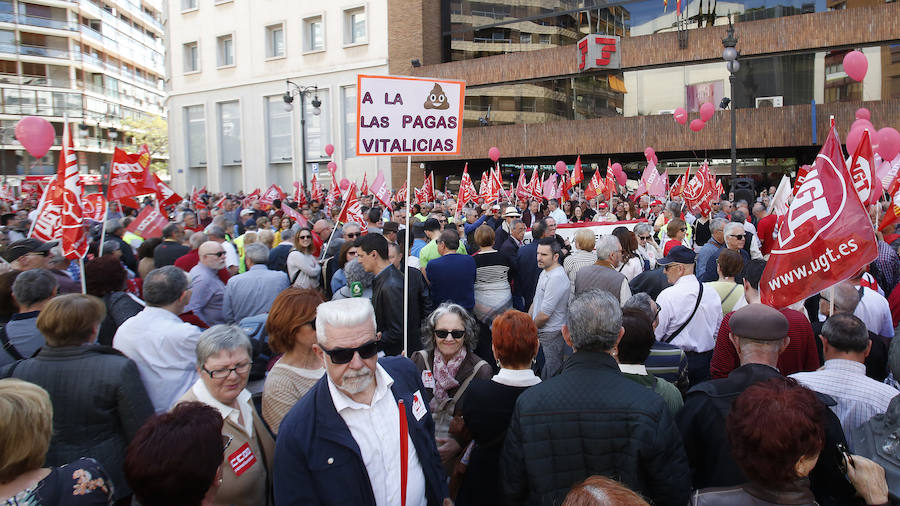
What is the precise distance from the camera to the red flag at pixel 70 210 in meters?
6.32

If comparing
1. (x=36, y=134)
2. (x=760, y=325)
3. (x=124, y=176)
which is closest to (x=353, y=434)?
(x=760, y=325)

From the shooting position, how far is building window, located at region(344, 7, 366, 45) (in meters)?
36.1

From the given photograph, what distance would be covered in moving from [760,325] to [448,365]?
5.75 ft

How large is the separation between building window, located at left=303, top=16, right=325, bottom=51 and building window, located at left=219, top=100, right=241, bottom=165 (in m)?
6.46

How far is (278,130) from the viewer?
38.9 m

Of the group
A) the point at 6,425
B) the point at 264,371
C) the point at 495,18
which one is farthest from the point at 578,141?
the point at 6,425

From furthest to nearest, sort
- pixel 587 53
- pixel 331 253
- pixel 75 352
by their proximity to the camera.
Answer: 1. pixel 587 53
2. pixel 331 253
3. pixel 75 352

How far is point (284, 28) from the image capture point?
3756 centimetres

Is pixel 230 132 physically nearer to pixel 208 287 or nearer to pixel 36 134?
pixel 36 134

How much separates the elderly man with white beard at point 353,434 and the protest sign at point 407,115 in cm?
280

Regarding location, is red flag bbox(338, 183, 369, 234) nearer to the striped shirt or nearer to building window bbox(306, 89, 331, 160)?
the striped shirt

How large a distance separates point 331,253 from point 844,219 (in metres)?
6.13

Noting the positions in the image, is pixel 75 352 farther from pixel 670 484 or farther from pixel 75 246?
pixel 75 246

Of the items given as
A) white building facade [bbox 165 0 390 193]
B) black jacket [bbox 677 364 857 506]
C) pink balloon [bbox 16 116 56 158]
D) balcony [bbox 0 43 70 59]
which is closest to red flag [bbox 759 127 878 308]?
black jacket [bbox 677 364 857 506]
